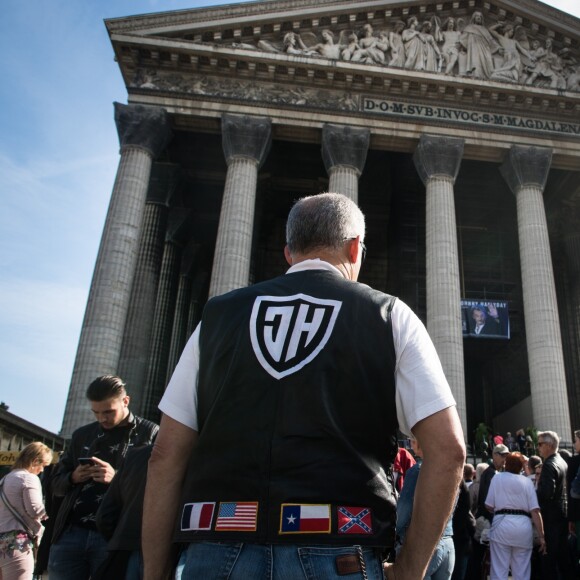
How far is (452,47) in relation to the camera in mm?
20812

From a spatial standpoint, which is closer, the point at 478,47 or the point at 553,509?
the point at 553,509

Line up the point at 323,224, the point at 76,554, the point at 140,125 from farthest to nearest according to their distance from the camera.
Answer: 1. the point at 140,125
2. the point at 76,554
3. the point at 323,224

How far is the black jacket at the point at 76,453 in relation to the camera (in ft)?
13.6

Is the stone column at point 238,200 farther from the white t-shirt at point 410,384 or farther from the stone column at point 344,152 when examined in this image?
the white t-shirt at point 410,384

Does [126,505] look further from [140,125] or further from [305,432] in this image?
[140,125]

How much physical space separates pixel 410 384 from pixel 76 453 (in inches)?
139

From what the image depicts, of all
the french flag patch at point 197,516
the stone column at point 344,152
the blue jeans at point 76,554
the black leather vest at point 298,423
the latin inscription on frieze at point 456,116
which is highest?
the latin inscription on frieze at point 456,116

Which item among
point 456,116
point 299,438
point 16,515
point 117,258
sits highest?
point 456,116

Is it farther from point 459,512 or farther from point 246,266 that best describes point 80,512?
point 246,266

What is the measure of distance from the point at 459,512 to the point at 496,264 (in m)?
20.9

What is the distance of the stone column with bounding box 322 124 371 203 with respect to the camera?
19.0 m

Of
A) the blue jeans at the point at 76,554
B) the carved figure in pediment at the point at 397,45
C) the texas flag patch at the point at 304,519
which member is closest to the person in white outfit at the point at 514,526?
the blue jeans at the point at 76,554

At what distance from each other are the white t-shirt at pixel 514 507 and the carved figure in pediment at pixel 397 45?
16788 mm

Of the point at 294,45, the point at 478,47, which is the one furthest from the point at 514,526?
the point at 478,47
